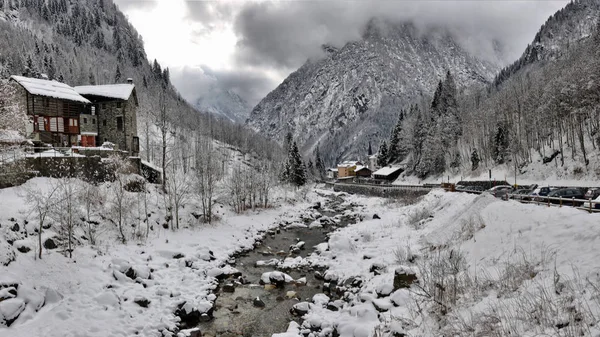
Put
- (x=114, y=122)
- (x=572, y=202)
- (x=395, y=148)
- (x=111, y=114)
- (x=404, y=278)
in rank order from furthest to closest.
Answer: (x=395, y=148)
(x=111, y=114)
(x=114, y=122)
(x=572, y=202)
(x=404, y=278)

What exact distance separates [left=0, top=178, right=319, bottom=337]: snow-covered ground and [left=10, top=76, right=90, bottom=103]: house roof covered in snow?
22740 mm

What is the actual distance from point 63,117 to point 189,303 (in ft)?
134

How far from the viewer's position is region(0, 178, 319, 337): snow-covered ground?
13242 millimetres

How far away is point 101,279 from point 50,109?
36694 mm

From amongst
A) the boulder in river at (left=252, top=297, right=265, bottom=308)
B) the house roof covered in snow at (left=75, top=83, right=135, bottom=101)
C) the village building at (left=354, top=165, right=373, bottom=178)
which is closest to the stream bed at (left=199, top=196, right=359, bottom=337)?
the boulder in river at (left=252, top=297, right=265, bottom=308)

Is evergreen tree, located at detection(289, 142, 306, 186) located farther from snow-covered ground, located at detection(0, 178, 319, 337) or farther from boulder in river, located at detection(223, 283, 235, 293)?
boulder in river, located at detection(223, 283, 235, 293)

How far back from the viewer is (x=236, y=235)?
106 feet

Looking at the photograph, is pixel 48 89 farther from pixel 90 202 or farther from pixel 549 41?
pixel 549 41

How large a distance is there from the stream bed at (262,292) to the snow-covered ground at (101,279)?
3.92 feet

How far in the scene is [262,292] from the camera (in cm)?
1902

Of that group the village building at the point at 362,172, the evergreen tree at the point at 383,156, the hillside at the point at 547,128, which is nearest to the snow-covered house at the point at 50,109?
the hillside at the point at 547,128

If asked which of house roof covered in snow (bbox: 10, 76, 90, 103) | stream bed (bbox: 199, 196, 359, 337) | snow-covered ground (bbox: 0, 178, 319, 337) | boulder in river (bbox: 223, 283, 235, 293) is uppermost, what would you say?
house roof covered in snow (bbox: 10, 76, 90, 103)

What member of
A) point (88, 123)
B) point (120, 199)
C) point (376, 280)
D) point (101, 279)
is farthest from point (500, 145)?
point (88, 123)

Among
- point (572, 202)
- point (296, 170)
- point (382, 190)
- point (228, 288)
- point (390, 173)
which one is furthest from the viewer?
point (390, 173)
